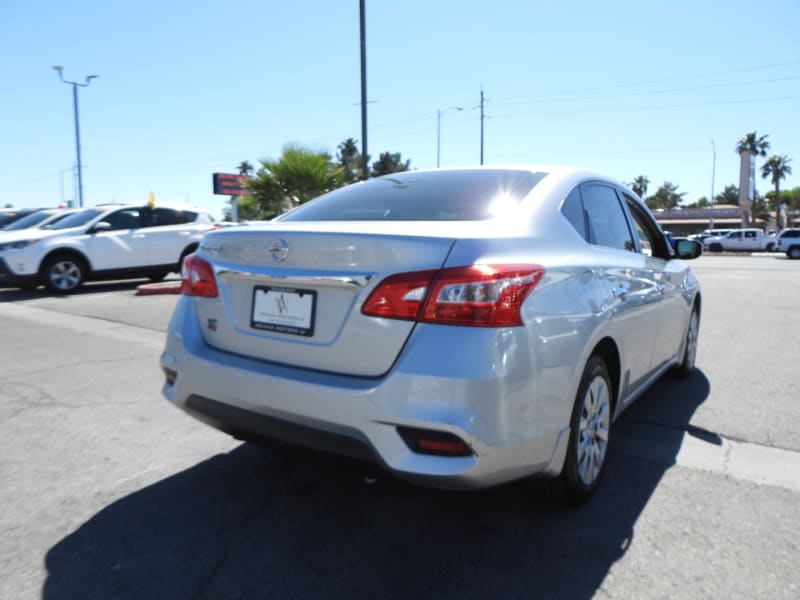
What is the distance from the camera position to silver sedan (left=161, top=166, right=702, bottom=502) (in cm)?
215

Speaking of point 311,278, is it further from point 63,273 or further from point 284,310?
point 63,273

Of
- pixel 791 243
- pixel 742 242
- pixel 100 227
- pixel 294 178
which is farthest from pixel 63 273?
pixel 742 242

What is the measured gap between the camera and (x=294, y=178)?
66.2ft

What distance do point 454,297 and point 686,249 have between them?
10.2 feet

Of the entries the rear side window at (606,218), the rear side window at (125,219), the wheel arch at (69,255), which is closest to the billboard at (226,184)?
the rear side window at (125,219)

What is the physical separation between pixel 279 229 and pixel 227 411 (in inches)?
30.4

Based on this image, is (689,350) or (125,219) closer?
(689,350)

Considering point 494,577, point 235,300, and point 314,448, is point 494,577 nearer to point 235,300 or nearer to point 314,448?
point 314,448

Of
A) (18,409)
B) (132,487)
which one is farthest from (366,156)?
→ (132,487)

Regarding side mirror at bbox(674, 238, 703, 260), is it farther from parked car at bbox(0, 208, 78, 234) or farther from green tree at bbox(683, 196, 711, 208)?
green tree at bbox(683, 196, 711, 208)

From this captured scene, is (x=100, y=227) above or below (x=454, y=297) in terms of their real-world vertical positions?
above

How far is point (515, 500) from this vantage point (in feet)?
9.52

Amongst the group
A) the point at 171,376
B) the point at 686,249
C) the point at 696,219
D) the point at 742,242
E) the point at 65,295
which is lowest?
the point at 65,295

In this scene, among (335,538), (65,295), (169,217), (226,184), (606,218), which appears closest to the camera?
(335,538)
